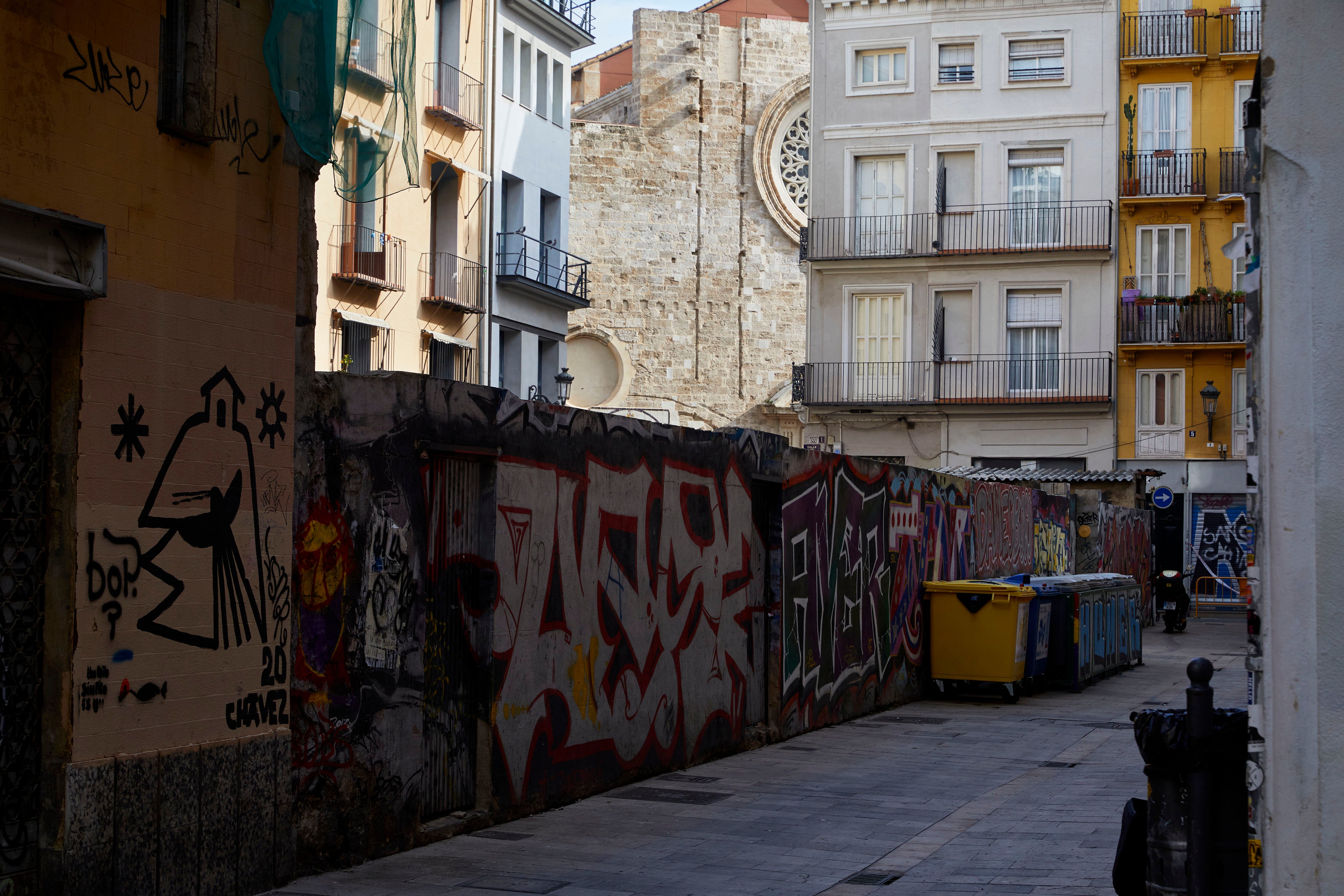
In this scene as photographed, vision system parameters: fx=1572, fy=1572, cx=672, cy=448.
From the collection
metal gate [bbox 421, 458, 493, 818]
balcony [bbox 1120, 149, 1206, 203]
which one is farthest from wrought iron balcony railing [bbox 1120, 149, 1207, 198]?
metal gate [bbox 421, 458, 493, 818]

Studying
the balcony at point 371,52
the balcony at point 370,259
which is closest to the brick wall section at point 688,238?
the balcony at point 370,259

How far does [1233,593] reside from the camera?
34594mm

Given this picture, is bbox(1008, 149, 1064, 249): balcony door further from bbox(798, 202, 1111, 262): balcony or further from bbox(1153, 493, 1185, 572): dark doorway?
bbox(1153, 493, 1185, 572): dark doorway

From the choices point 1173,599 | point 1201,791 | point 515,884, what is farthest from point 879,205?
point 1201,791

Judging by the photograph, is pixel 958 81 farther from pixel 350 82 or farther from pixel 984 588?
pixel 350 82

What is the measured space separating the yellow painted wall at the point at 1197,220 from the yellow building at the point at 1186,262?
0.03 metres

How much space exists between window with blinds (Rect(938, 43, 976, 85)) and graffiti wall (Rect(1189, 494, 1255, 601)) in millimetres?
11224

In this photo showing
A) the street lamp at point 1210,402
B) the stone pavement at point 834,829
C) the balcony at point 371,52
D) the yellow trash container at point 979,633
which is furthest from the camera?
the street lamp at point 1210,402

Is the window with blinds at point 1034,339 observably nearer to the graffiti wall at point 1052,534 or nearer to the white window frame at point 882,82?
the white window frame at point 882,82

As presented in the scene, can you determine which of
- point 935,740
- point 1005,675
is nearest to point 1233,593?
point 1005,675

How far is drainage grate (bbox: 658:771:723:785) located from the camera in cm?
1075

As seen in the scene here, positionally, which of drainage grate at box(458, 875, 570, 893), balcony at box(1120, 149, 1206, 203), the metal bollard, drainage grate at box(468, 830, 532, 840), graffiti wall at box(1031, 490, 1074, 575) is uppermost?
balcony at box(1120, 149, 1206, 203)

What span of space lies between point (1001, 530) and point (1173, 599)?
8781 millimetres

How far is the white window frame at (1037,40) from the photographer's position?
121ft
